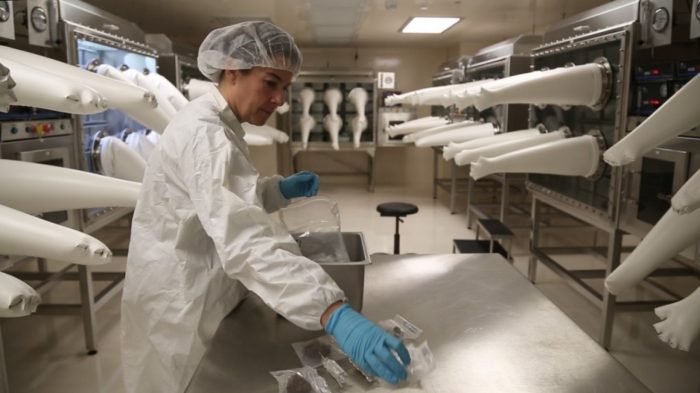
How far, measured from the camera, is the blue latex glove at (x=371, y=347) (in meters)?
0.78

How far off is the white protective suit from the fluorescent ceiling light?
3.69 metres

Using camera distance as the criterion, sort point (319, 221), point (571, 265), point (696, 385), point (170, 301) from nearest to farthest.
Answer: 1. point (170, 301)
2. point (319, 221)
3. point (696, 385)
4. point (571, 265)

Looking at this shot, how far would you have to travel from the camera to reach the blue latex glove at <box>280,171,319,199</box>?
139 cm

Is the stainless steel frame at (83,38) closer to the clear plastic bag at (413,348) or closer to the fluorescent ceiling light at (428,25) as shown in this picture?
the clear plastic bag at (413,348)

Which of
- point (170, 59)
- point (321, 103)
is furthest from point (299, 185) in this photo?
point (321, 103)

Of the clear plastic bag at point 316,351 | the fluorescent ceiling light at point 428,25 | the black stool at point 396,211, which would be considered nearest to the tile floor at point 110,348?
the black stool at point 396,211

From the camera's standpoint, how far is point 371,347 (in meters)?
0.78

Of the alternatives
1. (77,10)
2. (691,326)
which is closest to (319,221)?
(691,326)

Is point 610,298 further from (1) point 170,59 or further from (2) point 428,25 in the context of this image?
(2) point 428,25

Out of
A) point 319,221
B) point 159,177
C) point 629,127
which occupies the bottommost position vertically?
point 319,221

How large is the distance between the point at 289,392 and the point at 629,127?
189cm

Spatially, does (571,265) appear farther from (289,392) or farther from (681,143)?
(289,392)

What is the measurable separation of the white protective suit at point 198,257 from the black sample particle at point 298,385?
0.35 feet

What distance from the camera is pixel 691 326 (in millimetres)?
1068
